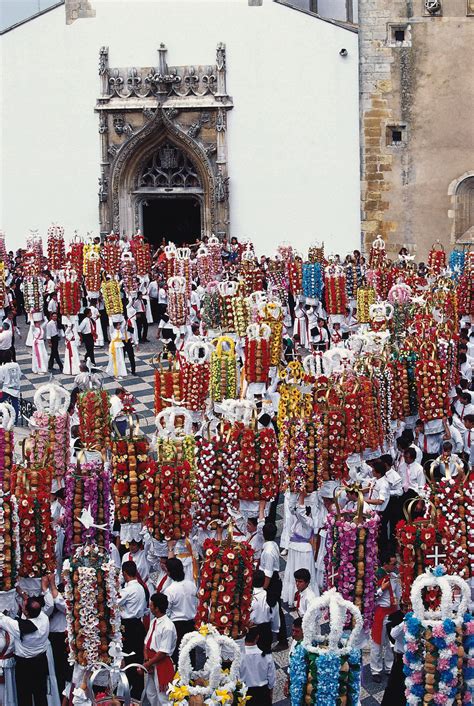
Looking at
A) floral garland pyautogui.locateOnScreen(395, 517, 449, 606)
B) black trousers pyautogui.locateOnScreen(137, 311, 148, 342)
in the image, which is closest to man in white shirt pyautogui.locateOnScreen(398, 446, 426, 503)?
floral garland pyautogui.locateOnScreen(395, 517, 449, 606)

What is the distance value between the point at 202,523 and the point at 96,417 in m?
2.21

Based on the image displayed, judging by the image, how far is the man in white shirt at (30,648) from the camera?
23.3 ft

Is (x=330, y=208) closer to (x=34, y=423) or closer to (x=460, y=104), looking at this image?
(x=460, y=104)

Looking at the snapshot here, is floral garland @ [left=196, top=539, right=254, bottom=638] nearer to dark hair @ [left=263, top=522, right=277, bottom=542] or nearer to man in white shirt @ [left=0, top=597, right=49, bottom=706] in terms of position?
man in white shirt @ [left=0, top=597, right=49, bottom=706]

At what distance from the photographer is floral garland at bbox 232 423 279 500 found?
8.88 metres

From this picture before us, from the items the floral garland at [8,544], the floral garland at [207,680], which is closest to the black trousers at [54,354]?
the floral garland at [8,544]

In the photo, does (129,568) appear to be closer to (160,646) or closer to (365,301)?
(160,646)

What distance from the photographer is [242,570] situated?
23.0 ft

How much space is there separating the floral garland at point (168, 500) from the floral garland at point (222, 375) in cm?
402

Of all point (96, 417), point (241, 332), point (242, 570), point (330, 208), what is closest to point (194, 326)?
point (241, 332)

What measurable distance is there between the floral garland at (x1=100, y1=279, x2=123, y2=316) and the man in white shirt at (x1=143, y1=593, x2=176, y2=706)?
10.3 metres

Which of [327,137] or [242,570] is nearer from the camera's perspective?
[242,570]

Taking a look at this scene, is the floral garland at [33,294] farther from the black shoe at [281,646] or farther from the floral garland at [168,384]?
the black shoe at [281,646]

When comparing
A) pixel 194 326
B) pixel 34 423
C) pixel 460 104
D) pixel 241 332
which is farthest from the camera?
pixel 460 104
